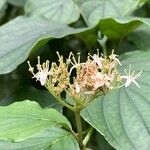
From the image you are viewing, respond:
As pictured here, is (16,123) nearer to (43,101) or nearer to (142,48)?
(43,101)

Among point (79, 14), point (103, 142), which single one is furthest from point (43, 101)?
point (79, 14)

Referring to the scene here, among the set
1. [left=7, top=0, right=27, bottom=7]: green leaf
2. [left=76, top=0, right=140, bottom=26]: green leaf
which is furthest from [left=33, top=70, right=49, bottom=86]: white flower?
[left=7, top=0, right=27, bottom=7]: green leaf

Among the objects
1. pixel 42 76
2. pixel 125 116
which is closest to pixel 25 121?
pixel 42 76

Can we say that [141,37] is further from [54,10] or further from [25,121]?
[25,121]

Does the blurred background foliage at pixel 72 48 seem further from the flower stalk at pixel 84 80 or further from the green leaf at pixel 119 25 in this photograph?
the flower stalk at pixel 84 80

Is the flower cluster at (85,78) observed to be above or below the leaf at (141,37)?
above

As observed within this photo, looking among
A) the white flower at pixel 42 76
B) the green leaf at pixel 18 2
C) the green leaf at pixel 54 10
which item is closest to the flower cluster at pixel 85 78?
the white flower at pixel 42 76

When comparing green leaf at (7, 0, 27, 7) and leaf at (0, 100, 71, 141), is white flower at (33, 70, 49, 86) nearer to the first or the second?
leaf at (0, 100, 71, 141)
